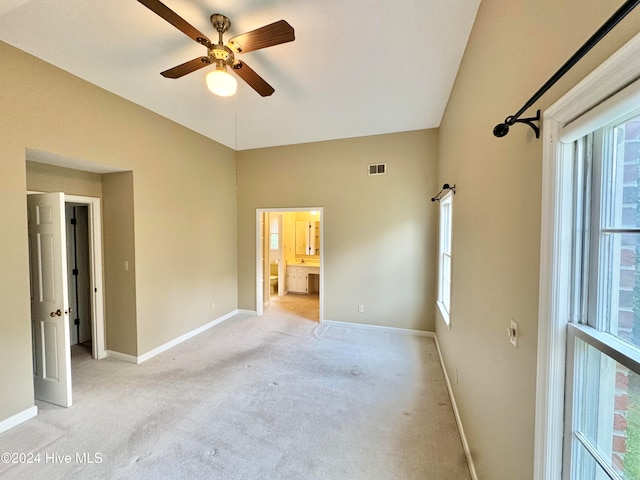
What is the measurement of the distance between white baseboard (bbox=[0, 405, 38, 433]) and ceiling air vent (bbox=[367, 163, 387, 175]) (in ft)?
15.1

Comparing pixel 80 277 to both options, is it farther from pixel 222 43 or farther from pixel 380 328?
pixel 380 328

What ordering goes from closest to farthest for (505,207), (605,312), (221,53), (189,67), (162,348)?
(605,312) → (505,207) → (221,53) → (189,67) → (162,348)

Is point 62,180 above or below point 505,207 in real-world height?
above

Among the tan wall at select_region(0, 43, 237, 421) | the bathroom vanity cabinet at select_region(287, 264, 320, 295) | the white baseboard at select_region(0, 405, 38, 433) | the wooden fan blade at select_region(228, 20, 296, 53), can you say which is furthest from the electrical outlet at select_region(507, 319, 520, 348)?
the bathroom vanity cabinet at select_region(287, 264, 320, 295)

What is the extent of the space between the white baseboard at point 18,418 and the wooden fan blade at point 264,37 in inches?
135

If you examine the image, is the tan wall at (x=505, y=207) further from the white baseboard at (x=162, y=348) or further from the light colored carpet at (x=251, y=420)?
the white baseboard at (x=162, y=348)

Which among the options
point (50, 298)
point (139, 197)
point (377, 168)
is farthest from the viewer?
point (377, 168)

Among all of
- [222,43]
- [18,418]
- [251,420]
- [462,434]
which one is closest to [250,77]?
[222,43]

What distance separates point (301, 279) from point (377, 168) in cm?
363

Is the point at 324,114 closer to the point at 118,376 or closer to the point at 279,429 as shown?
the point at 279,429

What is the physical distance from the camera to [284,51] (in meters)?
2.13

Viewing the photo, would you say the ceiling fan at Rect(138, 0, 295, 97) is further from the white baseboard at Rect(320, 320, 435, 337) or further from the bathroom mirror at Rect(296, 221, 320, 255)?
the bathroom mirror at Rect(296, 221, 320, 255)

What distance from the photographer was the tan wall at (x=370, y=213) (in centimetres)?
392

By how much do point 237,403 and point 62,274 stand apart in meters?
2.01
